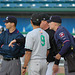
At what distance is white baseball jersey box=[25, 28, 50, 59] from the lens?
3036 mm

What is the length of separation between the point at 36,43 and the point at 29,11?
13963 mm

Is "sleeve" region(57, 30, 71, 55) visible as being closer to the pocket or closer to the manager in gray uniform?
the pocket

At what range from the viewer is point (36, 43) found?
10.1ft

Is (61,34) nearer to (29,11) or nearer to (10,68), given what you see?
(10,68)

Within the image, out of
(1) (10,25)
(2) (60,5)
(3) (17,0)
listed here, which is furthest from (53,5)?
(1) (10,25)

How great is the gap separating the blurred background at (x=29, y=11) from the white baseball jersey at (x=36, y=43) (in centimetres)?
1377

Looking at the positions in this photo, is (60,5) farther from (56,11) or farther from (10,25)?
(10,25)

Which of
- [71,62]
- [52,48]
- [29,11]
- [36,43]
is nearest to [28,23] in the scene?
[29,11]

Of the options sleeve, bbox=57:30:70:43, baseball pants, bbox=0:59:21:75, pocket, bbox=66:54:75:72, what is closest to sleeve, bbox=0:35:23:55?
baseball pants, bbox=0:59:21:75

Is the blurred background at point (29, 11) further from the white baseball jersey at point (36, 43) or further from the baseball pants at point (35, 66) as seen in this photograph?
the baseball pants at point (35, 66)

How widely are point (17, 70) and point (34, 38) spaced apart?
95 cm

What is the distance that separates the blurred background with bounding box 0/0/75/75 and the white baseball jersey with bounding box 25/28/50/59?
45.2 ft

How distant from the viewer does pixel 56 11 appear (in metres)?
16.7

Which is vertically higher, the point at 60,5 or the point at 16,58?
the point at 60,5
